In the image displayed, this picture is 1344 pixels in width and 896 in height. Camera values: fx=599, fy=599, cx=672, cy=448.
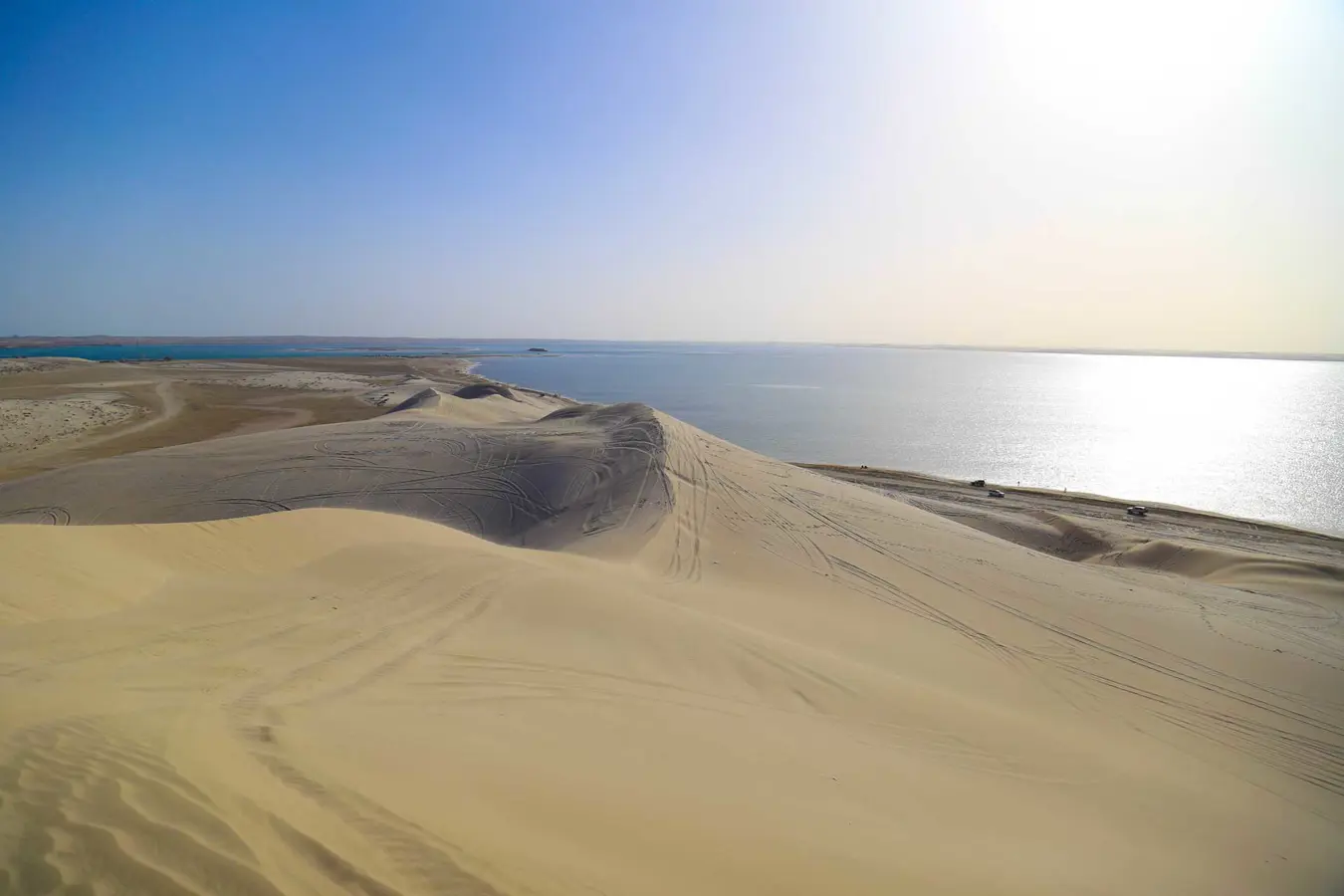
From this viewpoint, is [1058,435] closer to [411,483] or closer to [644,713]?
[411,483]

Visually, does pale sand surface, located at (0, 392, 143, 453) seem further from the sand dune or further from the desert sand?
the sand dune

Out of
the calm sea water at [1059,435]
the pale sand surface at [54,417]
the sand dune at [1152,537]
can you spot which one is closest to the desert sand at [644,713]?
the sand dune at [1152,537]

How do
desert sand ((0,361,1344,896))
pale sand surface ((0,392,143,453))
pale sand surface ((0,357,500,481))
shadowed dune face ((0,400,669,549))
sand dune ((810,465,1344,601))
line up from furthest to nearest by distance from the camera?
1. pale sand surface ((0,392,143,453))
2. pale sand surface ((0,357,500,481))
3. sand dune ((810,465,1344,601))
4. shadowed dune face ((0,400,669,549))
5. desert sand ((0,361,1344,896))

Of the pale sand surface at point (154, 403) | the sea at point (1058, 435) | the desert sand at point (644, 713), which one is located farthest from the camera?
the sea at point (1058, 435)

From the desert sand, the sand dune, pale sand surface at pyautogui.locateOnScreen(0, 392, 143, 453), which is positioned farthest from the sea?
pale sand surface at pyautogui.locateOnScreen(0, 392, 143, 453)

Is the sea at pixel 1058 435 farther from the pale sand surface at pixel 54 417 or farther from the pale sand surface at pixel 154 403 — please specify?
the pale sand surface at pixel 54 417

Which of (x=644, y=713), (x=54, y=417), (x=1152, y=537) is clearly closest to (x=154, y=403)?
(x=54, y=417)
